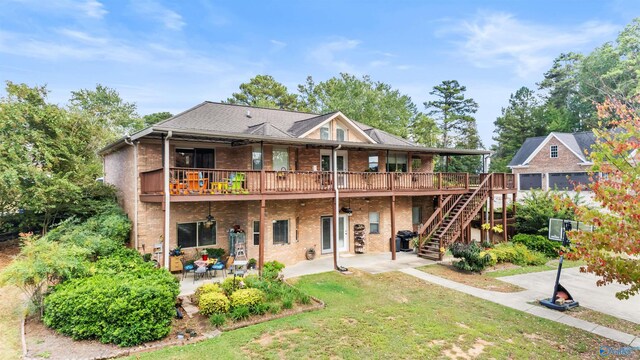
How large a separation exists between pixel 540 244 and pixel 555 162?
19.4 meters

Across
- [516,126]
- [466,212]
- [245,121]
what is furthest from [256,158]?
[516,126]

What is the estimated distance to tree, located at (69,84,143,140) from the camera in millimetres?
36469

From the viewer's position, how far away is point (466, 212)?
727 inches

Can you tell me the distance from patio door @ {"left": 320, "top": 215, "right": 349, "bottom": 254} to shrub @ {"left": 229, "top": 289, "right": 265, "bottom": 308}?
8145mm

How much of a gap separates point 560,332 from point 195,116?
16.1 m

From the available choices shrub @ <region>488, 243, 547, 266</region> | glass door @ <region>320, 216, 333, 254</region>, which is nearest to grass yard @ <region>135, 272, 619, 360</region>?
shrub @ <region>488, 243, 547, 266</region>

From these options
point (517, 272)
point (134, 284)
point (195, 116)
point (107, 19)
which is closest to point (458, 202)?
point (517, 272)

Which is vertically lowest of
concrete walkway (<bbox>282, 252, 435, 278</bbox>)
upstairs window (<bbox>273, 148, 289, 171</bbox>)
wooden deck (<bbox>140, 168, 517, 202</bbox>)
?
concrete walkway (<bbox>282, 252, 435, 278</bbox>)

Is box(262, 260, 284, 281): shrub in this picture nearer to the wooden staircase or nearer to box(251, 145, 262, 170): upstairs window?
box(251, 145, 262, 170): upstairs window

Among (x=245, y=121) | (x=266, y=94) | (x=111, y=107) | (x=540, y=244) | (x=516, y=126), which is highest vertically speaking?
(x=266, y=94)

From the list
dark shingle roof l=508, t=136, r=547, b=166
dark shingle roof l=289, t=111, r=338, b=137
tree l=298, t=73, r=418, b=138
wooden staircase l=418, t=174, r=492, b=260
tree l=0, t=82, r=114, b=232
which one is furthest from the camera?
tree l=298, t=73, r=418, b=138

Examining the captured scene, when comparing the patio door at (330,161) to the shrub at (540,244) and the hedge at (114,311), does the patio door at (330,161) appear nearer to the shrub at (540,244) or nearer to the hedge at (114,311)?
the hedge at (114,311)

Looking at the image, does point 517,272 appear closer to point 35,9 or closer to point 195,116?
point 195,116

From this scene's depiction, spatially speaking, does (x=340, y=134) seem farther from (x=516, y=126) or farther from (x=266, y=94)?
(x=516, y=126)
